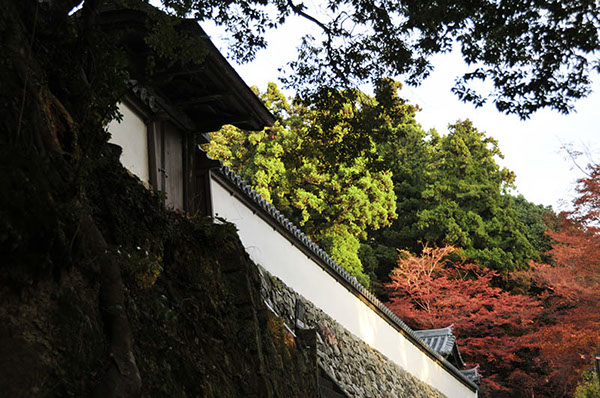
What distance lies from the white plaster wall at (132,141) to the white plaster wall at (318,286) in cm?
115

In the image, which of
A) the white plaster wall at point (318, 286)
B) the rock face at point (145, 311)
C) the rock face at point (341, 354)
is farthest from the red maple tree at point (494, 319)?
the rock face at point (145, 311)

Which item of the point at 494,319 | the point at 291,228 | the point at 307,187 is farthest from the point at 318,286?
the point at 494,319

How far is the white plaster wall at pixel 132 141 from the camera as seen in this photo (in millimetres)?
7371

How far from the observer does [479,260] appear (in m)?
30.5

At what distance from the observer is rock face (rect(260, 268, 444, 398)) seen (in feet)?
37.0

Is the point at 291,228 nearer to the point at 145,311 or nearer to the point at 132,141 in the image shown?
the point at 132,141

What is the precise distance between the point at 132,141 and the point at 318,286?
6.58 m

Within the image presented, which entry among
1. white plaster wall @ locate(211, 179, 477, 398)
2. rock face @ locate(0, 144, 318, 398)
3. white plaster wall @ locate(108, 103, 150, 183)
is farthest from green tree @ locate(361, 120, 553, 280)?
rock face @ locate(0, 144, 318, 398)

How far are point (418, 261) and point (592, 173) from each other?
359 inches

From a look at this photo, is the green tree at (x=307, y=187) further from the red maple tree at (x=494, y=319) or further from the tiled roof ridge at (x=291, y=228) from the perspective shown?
the tiled roof ridge at (x=291, y=228)

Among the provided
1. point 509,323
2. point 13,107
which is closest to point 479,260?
point 509,323

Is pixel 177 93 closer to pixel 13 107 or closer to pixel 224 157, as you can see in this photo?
pixel 13 107

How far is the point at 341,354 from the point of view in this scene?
514 inches

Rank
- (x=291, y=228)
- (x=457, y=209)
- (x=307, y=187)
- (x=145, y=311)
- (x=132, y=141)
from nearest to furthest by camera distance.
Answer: (x=145, y=311) < (x=132, y=141) < (x=291, y=228) < (x=307, y=187) < (x=457, y=209)
